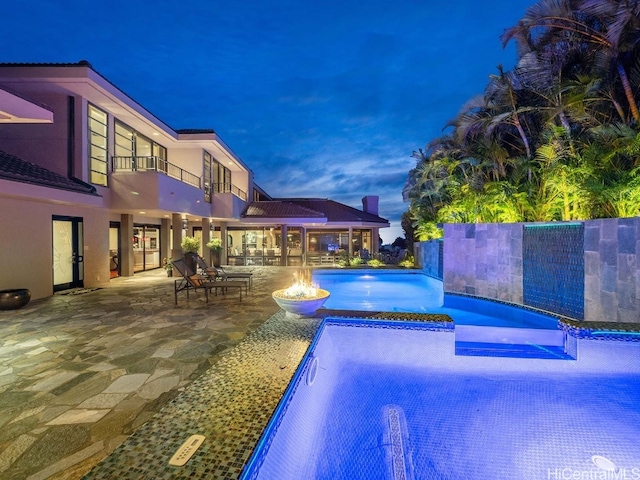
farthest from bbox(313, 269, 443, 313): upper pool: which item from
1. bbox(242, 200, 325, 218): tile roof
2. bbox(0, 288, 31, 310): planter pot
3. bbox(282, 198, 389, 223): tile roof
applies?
bbox(282, 198, 389, 223): tile roof

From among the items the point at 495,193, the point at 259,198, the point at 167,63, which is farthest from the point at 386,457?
the point at 167,63

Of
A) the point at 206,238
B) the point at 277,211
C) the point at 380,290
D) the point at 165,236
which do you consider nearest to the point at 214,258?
the point at 206,238

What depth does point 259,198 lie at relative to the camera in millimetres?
29828

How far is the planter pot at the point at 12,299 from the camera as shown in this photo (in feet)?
23.4

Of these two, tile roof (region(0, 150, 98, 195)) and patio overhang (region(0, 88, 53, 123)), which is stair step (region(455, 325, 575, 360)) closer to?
patio overhang (region(0, 88, 53, 123))

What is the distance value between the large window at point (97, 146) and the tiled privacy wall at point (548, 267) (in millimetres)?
12652

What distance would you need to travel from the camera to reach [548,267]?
7.78m

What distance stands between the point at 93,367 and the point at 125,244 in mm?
10749

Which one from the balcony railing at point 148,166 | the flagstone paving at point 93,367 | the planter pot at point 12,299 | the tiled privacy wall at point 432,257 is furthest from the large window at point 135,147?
the tiled privacy wall at point 432,257

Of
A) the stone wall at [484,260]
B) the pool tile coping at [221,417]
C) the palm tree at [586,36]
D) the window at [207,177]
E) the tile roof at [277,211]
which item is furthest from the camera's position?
the tile roof at [277,211]

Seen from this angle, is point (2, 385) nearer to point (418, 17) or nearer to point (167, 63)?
point (418, 17)

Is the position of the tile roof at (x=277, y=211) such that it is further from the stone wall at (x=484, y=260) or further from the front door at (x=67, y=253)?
the stone wall at (x=484, y=260)

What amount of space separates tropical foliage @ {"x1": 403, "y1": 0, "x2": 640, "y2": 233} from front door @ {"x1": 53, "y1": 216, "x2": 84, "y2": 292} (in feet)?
44.2

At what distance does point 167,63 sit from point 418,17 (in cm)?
4414
